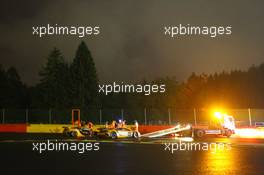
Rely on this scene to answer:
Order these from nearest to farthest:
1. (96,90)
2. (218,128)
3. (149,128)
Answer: (218,128), (149,128), (96,90)

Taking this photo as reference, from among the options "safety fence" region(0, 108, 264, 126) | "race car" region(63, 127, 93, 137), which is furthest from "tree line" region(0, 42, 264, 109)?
"race car" region(63, 127, 93, 137)

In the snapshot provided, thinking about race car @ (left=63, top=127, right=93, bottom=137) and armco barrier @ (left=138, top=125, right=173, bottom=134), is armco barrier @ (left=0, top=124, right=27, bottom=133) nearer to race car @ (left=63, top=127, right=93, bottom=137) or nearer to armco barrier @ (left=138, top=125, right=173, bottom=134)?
armco barrier @ (left=138, top=125, right=173, bottom=134)

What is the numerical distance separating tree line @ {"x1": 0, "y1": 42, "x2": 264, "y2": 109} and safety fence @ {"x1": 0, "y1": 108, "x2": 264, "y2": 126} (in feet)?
81.5

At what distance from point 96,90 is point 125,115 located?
28.7 m

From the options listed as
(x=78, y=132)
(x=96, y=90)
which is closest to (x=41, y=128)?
(x=78, y=132)

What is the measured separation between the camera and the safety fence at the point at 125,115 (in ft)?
148

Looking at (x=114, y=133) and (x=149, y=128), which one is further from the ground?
(x=149, y=128)

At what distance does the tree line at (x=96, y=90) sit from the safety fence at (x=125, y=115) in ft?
81.5

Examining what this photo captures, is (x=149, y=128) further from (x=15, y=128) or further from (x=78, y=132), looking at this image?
(x=15, y=128)

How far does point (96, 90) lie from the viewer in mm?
75562

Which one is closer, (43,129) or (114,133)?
(114,133)

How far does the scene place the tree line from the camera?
244 ft

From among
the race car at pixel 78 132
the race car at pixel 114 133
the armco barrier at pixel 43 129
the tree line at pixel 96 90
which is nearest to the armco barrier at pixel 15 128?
Answer: the armco barrier at pixel 43 129

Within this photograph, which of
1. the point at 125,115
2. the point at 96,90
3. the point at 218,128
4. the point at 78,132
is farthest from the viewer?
the point at 96,90
